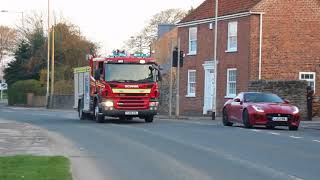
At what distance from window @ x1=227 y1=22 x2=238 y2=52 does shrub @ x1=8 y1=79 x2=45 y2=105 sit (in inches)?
1403

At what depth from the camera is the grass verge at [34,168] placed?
12.2 meters

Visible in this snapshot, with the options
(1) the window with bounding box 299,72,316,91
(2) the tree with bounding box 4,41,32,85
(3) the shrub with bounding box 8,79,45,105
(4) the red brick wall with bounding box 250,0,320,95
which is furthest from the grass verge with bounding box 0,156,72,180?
(2) the tree with bounding box 4,41,32,85

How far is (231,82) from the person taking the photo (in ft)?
145

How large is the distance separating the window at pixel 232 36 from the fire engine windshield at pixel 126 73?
13896 millimetres

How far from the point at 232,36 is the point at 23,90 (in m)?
37.6

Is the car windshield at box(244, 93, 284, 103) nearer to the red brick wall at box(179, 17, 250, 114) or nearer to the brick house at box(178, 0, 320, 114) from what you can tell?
the brick house at box(178, 0, 320, 114)

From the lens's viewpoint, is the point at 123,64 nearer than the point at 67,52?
Yes

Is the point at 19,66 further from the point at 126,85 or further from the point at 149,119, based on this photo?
the point at 126,85

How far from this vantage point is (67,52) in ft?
260

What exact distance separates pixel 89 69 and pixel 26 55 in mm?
50434

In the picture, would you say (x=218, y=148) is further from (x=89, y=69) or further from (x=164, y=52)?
(x=164, y=52)

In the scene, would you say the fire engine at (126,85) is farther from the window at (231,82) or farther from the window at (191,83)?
the window at (191,83)

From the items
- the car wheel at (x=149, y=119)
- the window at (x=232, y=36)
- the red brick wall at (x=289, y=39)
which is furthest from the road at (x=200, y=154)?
the window at (x=232, y=36)

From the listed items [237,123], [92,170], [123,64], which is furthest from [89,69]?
[92,170]
